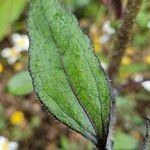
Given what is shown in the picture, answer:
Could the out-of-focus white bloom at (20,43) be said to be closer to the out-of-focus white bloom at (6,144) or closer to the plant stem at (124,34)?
the out-of-focus white bloom at (6,144)

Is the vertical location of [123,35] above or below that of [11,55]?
below

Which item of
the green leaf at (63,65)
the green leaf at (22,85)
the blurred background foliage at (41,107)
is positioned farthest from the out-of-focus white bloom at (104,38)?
the green leaf at (63,65)

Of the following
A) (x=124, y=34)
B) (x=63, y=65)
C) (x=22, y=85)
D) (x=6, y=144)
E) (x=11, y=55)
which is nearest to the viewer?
(x=63, y=65)

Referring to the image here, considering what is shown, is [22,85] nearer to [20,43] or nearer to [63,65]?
[63,65]

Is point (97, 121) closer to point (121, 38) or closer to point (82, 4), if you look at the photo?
point (121, 38)

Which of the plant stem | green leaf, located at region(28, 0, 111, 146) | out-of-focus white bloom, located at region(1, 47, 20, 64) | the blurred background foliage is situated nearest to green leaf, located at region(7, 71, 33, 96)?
the blurred background foliage

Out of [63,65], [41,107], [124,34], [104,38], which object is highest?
[104,38]

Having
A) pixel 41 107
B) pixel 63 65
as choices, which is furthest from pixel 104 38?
pixel 63 65
